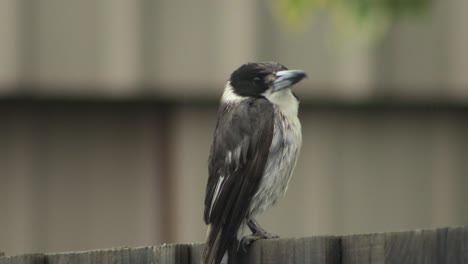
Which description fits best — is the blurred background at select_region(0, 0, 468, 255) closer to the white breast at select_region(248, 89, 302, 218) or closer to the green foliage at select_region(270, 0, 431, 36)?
the green foliage at select_region(270, 0, 431, 36)

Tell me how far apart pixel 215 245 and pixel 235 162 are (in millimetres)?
744

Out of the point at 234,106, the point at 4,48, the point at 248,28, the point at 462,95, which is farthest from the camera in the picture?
the point at 462,95

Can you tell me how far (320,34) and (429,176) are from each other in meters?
1.45

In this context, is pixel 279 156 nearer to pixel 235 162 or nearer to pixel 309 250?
pixel 235 162

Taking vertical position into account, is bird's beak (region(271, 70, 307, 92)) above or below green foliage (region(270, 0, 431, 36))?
below

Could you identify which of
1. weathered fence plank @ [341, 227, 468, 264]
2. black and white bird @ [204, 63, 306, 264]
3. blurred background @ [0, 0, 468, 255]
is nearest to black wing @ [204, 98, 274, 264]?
black and white bird @ [204, 63, 306, 264]

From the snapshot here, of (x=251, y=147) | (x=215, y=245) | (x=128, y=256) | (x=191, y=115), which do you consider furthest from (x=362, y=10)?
(x=128, y=256)

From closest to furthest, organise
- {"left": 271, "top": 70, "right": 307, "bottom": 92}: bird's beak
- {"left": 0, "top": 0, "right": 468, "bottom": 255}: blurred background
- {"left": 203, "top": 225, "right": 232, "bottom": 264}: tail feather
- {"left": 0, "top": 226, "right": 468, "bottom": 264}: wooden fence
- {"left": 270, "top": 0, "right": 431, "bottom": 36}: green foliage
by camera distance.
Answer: {"left": 0, "top": 226, "right": 468, "bottom": 264}: wooden fence
{"left": 203, "top": 225, "right": 232, "bottom": 264}: tail feather
{"left": 271, "top": 70, "right": 307, "bottom": 92}: bird's beak
{"left": 270, "top": 0, "right": 431, "bottom": 36}: green foliage
{"left": 0, "top": 0, "right": 468, "bottom": 255}: blurred background

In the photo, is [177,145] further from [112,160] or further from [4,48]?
[4,48]

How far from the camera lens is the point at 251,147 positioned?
5215 millimetres

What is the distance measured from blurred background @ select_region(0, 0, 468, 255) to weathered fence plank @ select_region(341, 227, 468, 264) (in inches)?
136

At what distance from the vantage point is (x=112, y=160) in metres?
8.39

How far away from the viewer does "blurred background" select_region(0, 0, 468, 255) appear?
7977 mm

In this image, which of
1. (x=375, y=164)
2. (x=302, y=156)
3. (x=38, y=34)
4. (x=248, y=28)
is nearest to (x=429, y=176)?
(x=375, y=164)
